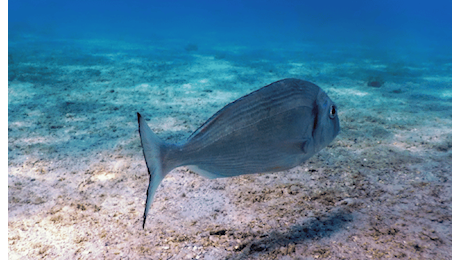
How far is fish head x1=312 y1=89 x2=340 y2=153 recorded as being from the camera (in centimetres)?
139

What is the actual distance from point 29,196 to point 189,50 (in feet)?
68.2

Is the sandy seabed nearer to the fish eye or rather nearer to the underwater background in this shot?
the underwater background

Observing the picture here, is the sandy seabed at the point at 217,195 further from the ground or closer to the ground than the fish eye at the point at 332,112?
closer to the ground

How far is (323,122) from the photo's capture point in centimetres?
142

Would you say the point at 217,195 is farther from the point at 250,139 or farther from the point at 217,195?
the point at 250,139

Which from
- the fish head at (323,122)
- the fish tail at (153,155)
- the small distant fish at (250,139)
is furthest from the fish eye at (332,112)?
the fish tail at (153,155)

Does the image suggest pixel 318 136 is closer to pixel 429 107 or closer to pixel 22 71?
pixel 429 107

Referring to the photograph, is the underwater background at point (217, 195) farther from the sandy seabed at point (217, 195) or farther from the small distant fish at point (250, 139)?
the small distant fish at point (250, 139)

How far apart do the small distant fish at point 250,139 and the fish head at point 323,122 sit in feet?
0.05

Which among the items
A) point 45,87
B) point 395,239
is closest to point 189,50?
point 45,87

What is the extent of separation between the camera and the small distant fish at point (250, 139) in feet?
4.31

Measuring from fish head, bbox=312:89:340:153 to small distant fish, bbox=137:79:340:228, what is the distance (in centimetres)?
2

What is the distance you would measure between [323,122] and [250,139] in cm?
44

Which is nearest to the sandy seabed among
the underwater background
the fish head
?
the underwater background
